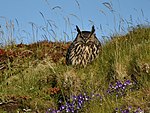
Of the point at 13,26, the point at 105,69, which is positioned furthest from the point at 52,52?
the point at 105,69

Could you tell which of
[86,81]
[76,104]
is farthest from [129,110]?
[86,81]

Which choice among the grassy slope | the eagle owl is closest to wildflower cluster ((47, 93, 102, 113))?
the grassy slope

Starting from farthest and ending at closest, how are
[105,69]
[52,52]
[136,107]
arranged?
1. [52,52]
2. [105,69]
3. [136,107]

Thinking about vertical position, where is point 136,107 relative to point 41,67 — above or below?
below

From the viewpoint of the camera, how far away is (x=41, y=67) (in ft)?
32.7

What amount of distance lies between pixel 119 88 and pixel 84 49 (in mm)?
2176

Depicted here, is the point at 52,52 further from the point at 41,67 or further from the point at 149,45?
the point at 149,45

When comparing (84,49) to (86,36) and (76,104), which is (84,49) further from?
(76,104)

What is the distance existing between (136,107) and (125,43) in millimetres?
3406

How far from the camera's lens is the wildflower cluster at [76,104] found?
7.33 meters

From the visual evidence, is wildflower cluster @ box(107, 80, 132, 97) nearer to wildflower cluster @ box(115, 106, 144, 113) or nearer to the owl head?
wildflower cluster @ box(115, 106, 144, 113)

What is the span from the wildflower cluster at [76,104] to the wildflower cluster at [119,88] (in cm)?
29

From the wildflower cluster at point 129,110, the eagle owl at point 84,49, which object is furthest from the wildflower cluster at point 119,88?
the eagle owl at point 84,49

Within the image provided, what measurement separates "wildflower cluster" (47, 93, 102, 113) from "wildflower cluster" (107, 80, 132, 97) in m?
0.29
